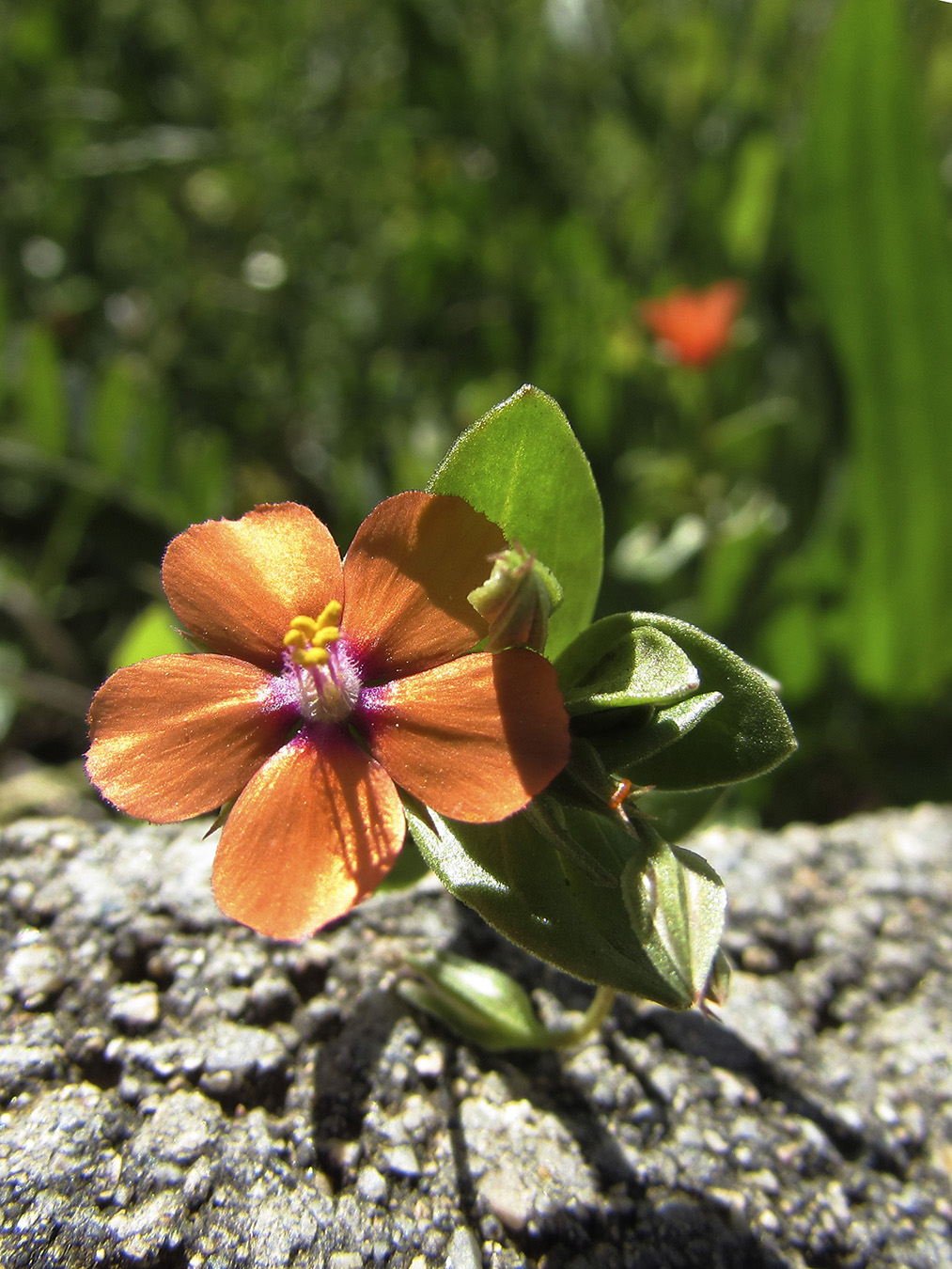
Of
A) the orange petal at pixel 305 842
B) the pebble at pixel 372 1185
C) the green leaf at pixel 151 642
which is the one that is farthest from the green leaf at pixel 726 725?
the green leaf at pixel 151 642

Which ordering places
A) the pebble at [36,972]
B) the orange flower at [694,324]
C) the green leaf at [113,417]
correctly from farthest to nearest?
the orange flower at [694,324] → the green leaf at [113,417] → the pebble at [36,972]

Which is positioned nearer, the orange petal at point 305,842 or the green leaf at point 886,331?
the orange petal at point 305,842

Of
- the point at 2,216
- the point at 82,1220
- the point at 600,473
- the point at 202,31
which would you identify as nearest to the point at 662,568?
the point at 600,473

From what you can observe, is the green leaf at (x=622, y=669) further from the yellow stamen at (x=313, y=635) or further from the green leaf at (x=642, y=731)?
the yellow stamen at (x=313, y=635)

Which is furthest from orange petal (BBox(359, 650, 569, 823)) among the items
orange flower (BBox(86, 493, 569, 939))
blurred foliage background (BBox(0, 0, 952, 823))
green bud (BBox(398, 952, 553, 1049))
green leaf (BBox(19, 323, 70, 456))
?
green leaf (BBox(19, 323, 70, 456))

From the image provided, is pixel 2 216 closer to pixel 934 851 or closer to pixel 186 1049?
pixel 186 1049

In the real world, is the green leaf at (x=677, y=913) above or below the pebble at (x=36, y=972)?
above

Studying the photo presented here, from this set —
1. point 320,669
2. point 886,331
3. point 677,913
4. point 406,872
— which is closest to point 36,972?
point 406,872
